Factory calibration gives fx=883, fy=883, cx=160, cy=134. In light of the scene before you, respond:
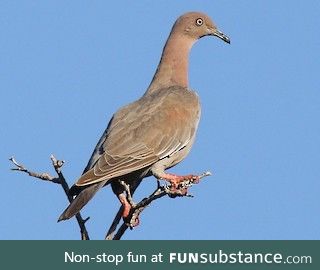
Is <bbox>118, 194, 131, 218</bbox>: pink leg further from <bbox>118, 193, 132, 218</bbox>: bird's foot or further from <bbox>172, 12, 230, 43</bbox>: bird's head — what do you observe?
<bbox>172, 12, 230, 43</bbox>: bird's head

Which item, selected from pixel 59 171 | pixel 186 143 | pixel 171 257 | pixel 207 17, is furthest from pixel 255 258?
pixel 207 17

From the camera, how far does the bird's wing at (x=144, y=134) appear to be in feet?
27.1

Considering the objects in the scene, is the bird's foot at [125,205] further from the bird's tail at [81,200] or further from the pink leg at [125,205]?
the bird's tail at [81,200]

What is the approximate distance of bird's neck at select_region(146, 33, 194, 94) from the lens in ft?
32.4

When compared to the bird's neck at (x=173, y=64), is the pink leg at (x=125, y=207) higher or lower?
lower

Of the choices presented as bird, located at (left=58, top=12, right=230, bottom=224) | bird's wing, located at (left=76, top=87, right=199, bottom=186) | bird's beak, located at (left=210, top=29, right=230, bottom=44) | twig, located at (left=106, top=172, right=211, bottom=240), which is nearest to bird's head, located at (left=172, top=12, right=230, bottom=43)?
bird's beak, located at (left=210, top=29, right=230, bottom=44)

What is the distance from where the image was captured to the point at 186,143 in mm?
8992

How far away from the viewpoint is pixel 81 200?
25.1 feet

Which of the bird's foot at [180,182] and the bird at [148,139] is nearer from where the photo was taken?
the bird's foot at [180,182]

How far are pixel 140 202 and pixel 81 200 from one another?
2.01 ft

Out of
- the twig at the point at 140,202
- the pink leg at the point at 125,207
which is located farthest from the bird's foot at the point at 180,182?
the pink leg at the point at 125,207

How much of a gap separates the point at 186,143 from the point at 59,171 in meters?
2.00

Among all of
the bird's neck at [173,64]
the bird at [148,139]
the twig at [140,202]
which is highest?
the bird's neck at [173,64]

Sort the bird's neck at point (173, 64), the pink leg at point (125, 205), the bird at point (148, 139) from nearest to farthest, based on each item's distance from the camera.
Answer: the pink leg at point (125, 205) → the bird at point (148, 139) → the bird's neck at point (173, 64)
